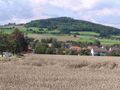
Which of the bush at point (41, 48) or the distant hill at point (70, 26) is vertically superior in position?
the distant hill at point (70, 26)

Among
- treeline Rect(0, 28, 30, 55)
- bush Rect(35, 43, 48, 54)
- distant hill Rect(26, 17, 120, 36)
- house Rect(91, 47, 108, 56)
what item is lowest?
house Rect(91, 47, 108, 56)

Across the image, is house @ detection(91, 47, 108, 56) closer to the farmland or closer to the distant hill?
the farmland

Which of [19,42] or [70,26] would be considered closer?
[19,42]

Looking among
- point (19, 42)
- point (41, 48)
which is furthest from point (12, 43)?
point (41, 48)

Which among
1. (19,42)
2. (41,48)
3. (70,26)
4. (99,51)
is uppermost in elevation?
(70,26)

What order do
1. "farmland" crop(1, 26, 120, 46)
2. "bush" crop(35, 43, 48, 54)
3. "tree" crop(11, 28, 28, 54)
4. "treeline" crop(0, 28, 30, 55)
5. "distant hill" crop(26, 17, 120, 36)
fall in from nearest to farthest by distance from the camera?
"treeline" crop(0, 28, 30, 55)
"tree" crop(11, 28, 28, 54)
"bush" crop(35, 43, 48, 54)
"farmland" crop(1, 26, 120, 46)
"distant hill" crop(26, 17, 120, 36)

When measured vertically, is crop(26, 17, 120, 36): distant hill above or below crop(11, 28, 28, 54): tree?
above

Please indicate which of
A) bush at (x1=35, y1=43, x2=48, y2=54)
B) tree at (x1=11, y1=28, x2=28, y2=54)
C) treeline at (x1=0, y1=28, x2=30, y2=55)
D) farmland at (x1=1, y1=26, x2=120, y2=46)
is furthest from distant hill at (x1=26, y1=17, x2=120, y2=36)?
treeline at (x1=0, y1=28, x2=30, y2=55)

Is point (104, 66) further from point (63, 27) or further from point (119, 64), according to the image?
point (63, 27)

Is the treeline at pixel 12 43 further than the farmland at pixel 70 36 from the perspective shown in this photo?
No

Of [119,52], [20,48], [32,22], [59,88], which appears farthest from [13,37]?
[32,22]

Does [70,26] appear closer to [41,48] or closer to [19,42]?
[41,48]

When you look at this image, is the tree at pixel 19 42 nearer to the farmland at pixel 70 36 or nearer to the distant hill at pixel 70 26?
the farmland at pixel 70 36

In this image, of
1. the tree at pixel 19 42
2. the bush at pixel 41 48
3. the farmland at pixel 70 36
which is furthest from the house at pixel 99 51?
the tree at pixel 19 42
